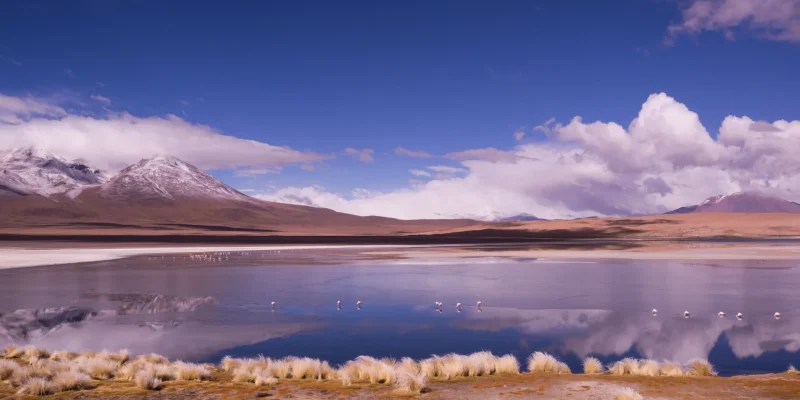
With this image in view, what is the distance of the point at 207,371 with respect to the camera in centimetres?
1136

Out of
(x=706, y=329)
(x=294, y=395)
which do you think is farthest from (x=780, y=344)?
(x=294, y=395)

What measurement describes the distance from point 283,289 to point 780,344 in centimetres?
1811

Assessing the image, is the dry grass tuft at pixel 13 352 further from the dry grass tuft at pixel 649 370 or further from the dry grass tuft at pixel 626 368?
the dry grass tuft at pixel 649 370

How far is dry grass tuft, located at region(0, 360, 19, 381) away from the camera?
10.8m

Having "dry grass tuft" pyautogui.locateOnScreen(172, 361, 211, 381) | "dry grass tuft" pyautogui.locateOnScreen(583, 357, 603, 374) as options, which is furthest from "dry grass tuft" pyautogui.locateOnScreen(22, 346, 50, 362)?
"dry grass tuft" pyautogui.locateOnScreen(583, 357, 603, 374)

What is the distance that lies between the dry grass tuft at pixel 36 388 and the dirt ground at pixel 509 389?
0.19 m

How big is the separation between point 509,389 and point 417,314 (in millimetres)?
8667

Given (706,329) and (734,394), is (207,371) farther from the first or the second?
(706,329)

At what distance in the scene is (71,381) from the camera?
33.8 ft

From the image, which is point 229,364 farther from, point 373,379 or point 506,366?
point 506,366

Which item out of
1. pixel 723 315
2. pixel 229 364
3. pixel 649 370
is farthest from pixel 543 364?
pixel 723 315

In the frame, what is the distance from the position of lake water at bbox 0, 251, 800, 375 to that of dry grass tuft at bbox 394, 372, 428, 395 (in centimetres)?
306

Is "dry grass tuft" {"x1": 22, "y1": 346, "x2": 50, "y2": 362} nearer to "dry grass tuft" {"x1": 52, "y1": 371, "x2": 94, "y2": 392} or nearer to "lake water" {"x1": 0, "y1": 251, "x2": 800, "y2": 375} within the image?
"lake water" {"x1": 0, "y1": 251, "x2": 800, "y2": 375}

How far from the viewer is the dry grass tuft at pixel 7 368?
35.3 ft
